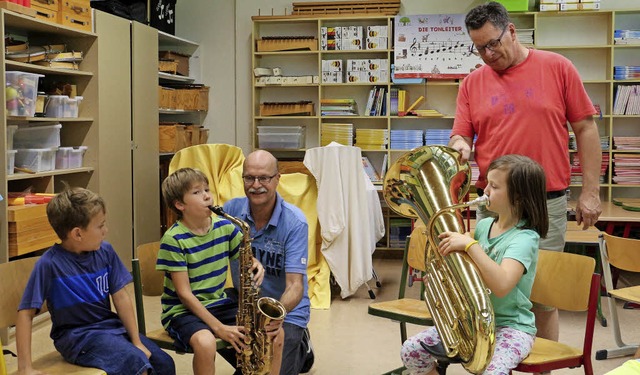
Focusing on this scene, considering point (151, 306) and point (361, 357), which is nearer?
point (361, 357)

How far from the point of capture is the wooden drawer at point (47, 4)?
15.7ft

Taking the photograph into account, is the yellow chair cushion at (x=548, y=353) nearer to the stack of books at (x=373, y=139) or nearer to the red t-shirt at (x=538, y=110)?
the red t-shirt at (x=538, y=110)

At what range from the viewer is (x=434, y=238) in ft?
8.20

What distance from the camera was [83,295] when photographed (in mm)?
2682

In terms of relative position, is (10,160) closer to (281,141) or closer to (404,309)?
(404,309)

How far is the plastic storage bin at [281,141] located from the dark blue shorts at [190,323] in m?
4.32

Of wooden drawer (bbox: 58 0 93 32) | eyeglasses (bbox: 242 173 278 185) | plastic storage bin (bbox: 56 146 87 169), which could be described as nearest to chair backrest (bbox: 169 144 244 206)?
→ plastic storage bin (bbox: 56 146 87 169)

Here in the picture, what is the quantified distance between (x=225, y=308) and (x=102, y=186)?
112 inches

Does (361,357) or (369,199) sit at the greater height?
(369,199)

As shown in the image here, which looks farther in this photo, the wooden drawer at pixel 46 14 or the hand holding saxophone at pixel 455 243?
the wooden drawer at pixel 46 14

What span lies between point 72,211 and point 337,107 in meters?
4.72

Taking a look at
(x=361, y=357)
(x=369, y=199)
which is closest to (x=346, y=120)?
(x=369, y=199)

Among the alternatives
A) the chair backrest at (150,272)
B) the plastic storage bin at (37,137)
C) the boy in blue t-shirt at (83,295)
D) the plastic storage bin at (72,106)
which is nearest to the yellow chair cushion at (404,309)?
the chair backrest at (150,272)

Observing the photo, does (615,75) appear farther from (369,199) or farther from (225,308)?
(225,308)
